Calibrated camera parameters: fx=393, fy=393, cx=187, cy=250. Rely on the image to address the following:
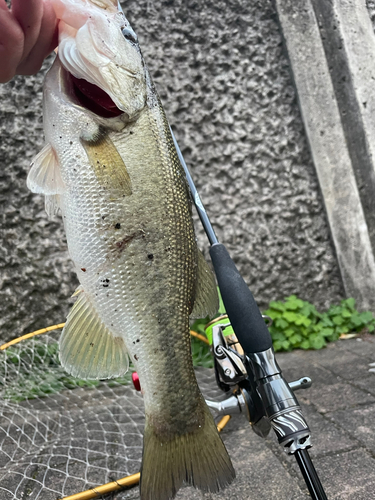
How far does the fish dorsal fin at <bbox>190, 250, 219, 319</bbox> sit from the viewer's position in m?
1.27

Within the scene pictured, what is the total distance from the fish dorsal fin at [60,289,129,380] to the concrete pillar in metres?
2.58

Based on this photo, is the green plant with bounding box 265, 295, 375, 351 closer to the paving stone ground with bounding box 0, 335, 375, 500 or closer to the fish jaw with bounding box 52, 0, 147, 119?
the paving stone ground with bounding box 0, 335, 375, 500

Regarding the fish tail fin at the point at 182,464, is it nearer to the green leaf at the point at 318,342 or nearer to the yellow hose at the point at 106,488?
the yellow hose at the point at 106,488

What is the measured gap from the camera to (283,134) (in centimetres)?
323

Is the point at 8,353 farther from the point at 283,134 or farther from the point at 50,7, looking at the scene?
the point at 283,134

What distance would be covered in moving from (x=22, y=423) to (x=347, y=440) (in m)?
1.65

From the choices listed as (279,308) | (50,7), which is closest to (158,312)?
(50,7)

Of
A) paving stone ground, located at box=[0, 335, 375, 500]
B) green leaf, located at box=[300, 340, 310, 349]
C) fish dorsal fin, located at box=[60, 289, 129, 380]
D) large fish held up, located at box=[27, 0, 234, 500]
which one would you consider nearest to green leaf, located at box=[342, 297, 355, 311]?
green leaf, located at box=[300, 340, 310, 349]

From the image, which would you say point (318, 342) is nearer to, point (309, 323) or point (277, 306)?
point (309, 323)

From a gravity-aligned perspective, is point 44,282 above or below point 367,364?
above

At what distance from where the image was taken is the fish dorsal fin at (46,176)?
1.14 m

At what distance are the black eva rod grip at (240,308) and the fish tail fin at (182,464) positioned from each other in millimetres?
286

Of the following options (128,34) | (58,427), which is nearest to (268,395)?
(128,34)

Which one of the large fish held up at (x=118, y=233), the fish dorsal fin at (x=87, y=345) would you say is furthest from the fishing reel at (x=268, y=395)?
the fish dorsal fin at (x=87, y=345)
